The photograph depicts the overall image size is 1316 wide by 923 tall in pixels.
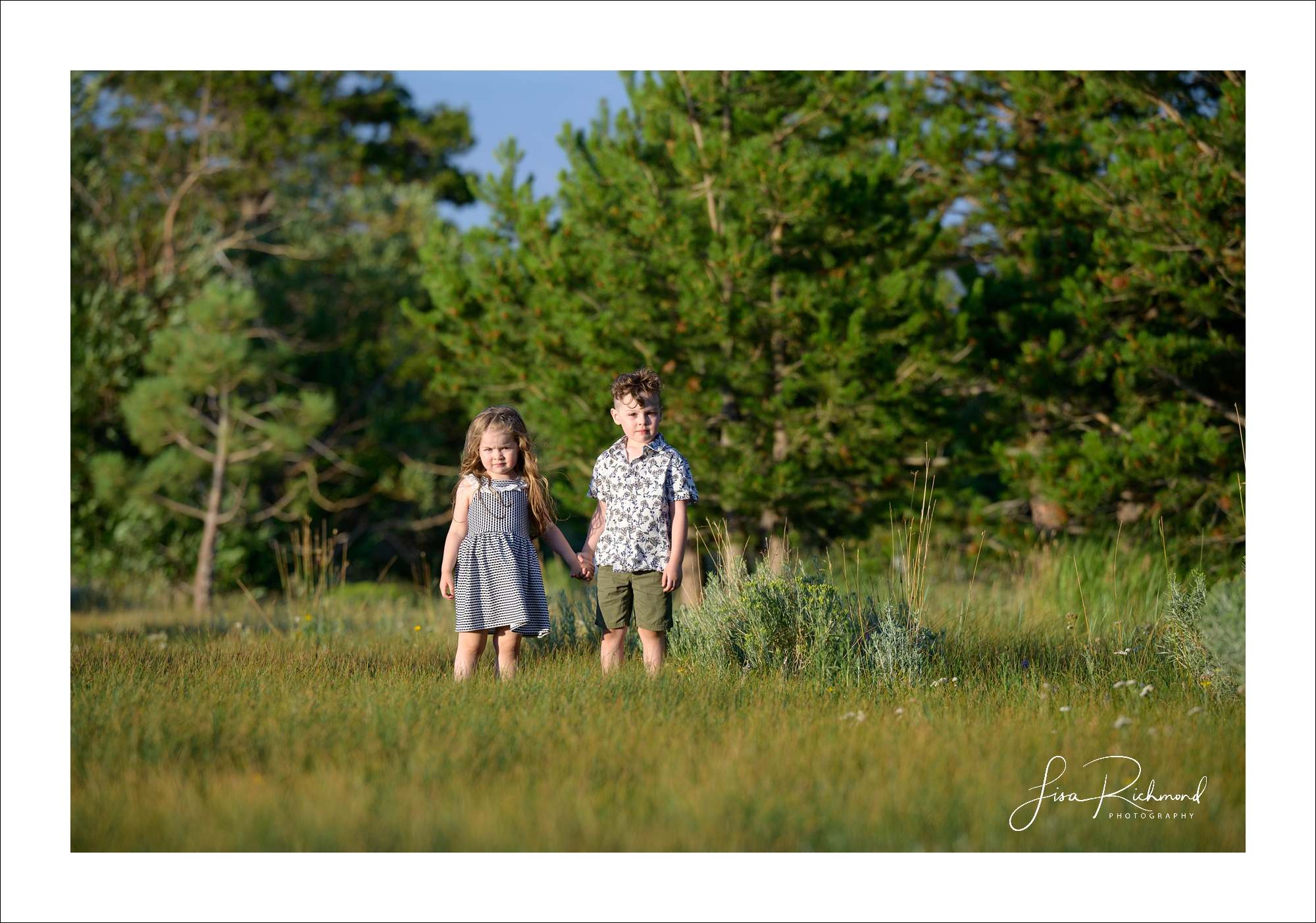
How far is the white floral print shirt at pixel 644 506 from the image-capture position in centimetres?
418

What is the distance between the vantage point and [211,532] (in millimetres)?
11172

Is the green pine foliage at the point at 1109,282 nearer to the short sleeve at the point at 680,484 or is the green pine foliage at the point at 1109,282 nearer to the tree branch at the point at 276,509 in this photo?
the short sleeve at the point at 680,484

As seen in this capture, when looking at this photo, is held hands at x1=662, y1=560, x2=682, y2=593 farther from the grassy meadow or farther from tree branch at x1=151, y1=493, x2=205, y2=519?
tree branch at x1=151, y1=493, x2=205, y2=519

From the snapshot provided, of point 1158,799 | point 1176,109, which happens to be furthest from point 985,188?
point 1158,799

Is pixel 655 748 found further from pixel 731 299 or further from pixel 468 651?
pixel 731 299

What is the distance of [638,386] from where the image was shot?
420 cm

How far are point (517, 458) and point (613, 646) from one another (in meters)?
0.93

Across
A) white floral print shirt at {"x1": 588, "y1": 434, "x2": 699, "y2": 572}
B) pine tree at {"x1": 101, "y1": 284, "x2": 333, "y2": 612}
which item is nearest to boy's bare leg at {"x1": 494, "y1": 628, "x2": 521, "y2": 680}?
white floral print shirt at {"x1": 588, "y1": 434, "x2": 699, "y2": 572}

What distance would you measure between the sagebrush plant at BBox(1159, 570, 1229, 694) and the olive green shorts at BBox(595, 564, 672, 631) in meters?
2.18

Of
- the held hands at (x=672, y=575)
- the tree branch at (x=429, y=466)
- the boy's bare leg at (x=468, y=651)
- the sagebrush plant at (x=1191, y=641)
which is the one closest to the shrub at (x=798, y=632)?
the held hands at (x=672, y=575)

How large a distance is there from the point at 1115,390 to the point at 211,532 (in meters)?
9.63

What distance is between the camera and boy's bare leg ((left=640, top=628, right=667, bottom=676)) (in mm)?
4199

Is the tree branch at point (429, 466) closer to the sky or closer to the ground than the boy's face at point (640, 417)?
closer to the ground

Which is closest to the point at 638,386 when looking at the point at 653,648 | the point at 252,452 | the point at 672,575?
the point at 672,575
